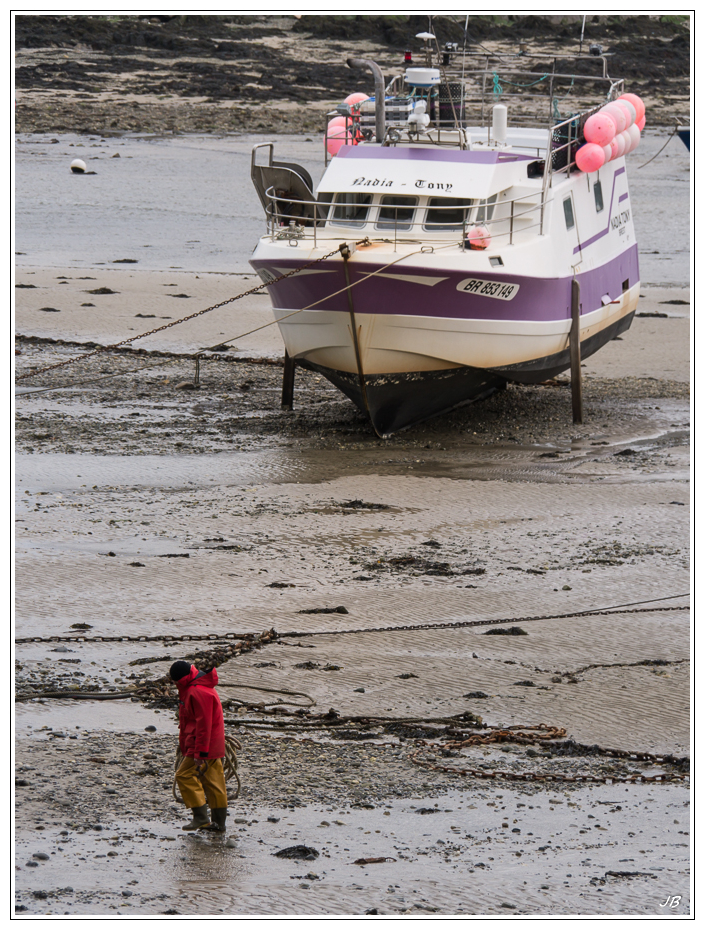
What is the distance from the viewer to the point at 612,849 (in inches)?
281

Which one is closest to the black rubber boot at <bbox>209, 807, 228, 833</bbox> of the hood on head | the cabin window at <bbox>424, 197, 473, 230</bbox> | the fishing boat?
the hood on head

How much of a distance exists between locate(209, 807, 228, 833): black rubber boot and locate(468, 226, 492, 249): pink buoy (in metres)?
9.42

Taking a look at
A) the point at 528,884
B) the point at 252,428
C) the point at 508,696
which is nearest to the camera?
the point at 528,884

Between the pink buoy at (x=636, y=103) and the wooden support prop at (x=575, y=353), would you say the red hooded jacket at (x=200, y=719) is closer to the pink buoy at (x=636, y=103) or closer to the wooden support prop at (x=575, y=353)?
the wooden support prop at (x=575, y=353)

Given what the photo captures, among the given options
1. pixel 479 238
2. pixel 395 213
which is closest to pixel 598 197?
pixel 479 238

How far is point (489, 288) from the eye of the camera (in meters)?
15.2

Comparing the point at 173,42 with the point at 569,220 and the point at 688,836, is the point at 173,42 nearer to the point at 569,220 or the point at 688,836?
the point at 569,220

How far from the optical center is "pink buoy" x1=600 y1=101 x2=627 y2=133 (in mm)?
17047

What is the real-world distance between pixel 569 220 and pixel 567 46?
3531cm

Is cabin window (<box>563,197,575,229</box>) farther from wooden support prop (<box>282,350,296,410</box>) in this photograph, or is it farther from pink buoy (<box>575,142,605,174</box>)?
wooden support prop (<box>282,350,296,410</box>)

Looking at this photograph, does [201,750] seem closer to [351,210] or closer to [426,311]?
[426,311]

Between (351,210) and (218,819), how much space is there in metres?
10.1

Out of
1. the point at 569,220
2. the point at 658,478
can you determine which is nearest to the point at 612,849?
the point at 658,478

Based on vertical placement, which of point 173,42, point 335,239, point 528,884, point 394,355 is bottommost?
point 528,884
